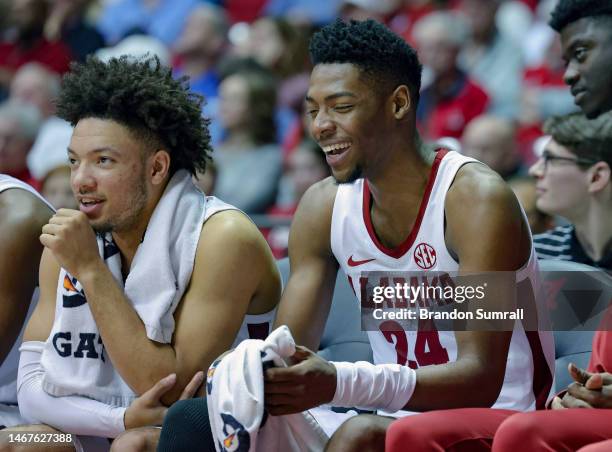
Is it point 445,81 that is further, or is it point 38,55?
point 38,55

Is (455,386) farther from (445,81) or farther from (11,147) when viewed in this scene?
(11,147)

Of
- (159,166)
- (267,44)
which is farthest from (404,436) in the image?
(267,44)

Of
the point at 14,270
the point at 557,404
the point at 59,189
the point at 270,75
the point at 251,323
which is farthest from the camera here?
the point at 270,75

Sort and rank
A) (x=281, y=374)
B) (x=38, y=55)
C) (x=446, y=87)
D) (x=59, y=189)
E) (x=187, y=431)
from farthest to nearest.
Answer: (x=38, y=55), (x=446, y=87), (x=59, y=189), (x=187, y=431), (x=281, y=374)

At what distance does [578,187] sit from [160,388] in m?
2.23

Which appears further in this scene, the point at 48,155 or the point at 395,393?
the point at 48,155

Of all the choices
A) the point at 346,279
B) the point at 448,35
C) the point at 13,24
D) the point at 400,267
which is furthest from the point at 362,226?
the point at 13,24

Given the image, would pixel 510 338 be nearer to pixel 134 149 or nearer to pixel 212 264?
pixel 212 264

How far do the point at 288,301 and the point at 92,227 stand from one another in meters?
0.66

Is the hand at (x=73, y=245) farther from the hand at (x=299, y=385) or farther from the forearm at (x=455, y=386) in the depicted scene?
the forearm at (x=455, y=386)

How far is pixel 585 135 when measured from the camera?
15.6 feet

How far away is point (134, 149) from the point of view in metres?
3.63

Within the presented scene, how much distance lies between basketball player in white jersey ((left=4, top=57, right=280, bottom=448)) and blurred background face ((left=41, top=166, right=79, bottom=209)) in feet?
6.32

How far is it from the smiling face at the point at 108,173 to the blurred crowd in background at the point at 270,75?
2026 millimetres
